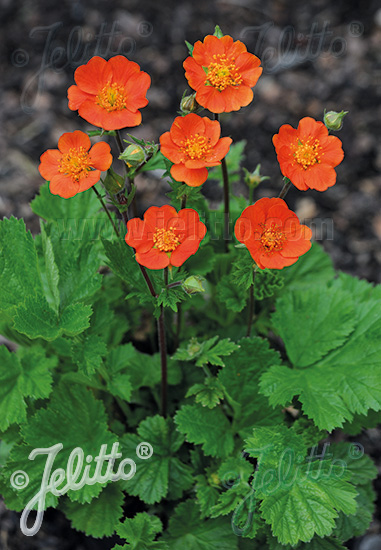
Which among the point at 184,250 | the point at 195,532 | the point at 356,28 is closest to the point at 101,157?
the point at 184,250

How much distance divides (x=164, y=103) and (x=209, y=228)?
2.29 meters

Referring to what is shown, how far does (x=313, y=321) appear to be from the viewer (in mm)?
2506

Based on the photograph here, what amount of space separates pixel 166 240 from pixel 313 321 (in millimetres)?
1018

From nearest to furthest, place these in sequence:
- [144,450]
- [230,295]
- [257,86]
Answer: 1. [144,450]
2. [230,295]
3. [257,86]

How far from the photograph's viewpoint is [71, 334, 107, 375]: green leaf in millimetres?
2051

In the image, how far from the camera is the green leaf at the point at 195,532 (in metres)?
2.25

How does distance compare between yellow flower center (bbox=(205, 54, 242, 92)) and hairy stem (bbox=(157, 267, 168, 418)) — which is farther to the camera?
hairy stem (bbox=(157, 267, 168, 418))

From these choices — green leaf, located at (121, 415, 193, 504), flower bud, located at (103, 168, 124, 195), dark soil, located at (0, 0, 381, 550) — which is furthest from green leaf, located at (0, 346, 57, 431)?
dark soil, located at (0, 0, 381, 550)

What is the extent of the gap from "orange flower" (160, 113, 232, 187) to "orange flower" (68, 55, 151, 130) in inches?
5.6

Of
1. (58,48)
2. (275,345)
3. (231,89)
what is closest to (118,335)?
(275,345)

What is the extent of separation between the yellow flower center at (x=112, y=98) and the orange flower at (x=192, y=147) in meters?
0.20

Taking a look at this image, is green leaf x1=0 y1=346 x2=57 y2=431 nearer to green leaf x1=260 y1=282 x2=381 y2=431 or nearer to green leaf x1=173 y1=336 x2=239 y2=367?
green leaf x1=173 y1=336 x2=239 y2=367

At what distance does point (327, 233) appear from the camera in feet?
13.4

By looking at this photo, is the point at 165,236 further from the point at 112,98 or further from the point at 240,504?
the point at 240,504
